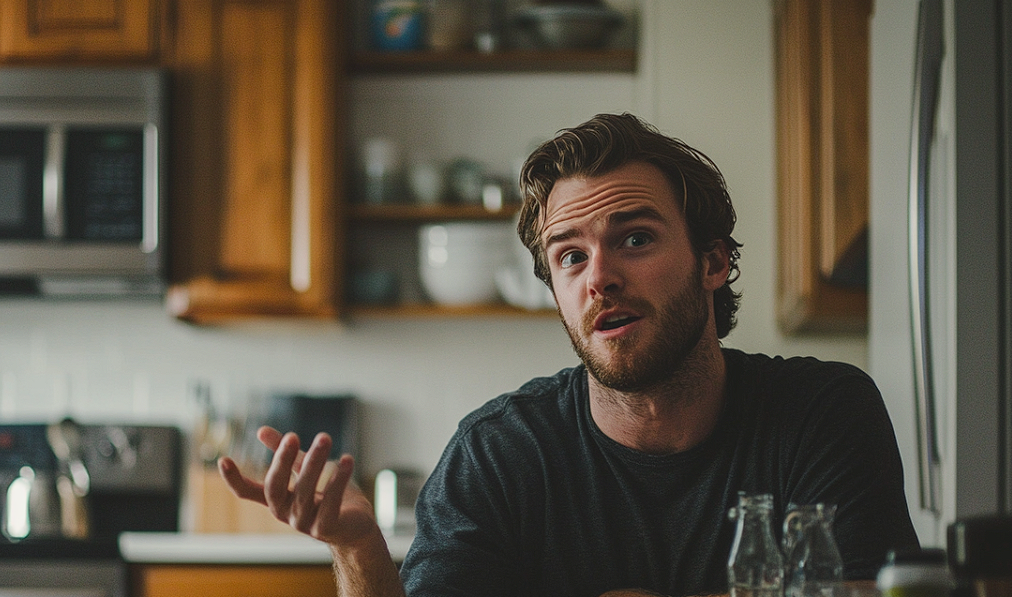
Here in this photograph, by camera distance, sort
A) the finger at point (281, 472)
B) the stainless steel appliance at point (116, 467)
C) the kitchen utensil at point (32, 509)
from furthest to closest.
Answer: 1. the stainless steel appliance at point (116, 467)
2. the kitchen utensil at point (32, 509)
3. the finger at point (281, 472)

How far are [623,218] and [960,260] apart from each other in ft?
1.63

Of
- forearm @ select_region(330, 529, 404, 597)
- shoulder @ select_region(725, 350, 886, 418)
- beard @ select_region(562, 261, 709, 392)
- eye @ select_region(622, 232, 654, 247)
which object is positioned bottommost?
forearm @ select_region(330, 529, 404, 597)

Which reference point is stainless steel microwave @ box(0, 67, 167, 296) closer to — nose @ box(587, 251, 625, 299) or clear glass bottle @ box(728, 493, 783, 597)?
nose @ box(587, 251, 625, 299)

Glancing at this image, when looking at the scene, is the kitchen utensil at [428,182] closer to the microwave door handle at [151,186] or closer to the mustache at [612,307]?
the microwave door handle at [151,186]

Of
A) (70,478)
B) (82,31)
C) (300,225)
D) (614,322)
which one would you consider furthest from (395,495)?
(614,322)

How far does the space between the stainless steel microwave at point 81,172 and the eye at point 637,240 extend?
1949 millimetres

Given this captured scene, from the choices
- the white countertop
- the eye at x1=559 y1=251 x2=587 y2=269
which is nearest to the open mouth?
the eye at x1=559 y1=251 x2=587 y2=269

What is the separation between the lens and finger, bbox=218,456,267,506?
119 cm

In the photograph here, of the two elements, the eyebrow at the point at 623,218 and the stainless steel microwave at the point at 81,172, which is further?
the stainless steel microwave at the point at 81,172

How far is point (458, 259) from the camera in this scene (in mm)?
3256

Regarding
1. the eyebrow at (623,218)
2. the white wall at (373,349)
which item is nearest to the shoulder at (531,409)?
the eyebrow at (623,218)

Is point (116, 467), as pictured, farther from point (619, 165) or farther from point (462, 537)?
point (619, 165)

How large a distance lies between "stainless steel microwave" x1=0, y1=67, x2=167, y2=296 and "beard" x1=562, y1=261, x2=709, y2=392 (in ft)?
6.47

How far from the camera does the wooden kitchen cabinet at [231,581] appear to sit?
2.70 metres
